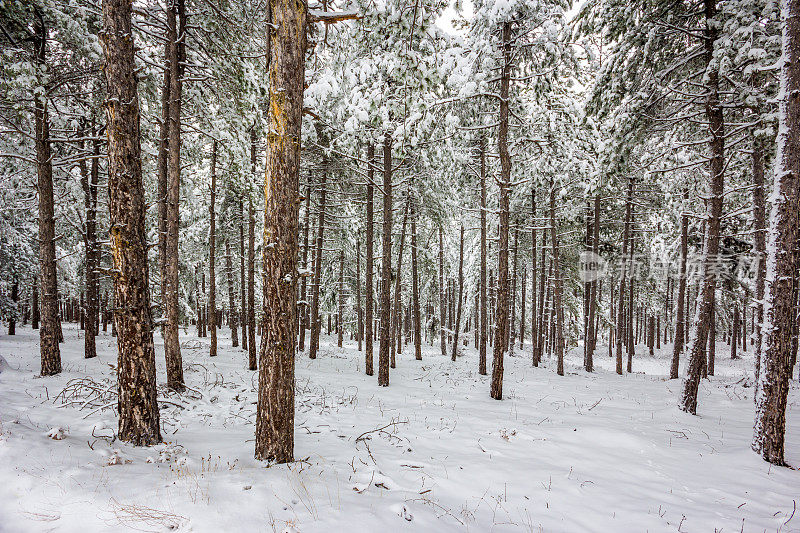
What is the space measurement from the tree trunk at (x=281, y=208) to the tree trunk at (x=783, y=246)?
25.9 ft

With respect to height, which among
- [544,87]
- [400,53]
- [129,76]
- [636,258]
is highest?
[544,87]

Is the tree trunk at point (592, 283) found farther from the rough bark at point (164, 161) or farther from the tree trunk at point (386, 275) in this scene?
the rough bark at point (164, 161)

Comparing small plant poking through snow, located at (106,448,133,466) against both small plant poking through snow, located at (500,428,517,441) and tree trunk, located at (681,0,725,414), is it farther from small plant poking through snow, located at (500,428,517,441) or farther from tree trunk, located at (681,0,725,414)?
tree trunk, located at (681,0,725,414)

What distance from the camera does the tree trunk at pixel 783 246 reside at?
5980 mm

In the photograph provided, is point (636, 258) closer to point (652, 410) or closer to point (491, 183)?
point (491, 183)

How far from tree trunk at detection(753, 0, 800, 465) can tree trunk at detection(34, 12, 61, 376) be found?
50.9 feet

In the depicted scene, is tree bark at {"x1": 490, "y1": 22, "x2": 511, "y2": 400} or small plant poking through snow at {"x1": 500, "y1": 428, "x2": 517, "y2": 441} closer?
small plant poking through snow at {"x1": 500, "y1": 428, "x2": 517, "y2": 441}

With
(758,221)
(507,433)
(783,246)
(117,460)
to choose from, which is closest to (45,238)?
(117,460)

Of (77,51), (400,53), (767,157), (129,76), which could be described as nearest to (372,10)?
(400,53)

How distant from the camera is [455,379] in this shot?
13766 millimetres

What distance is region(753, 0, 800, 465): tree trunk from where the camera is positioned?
5.98 metres

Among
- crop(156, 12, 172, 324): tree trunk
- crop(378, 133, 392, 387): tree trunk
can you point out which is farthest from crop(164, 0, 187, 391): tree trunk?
crop(378, 133, 392, 387): tree trunk

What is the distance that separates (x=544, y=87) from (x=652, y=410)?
9.57m

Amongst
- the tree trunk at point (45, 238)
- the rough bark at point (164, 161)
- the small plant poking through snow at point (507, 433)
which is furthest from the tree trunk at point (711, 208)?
the tree trunk at point (45, 238)
